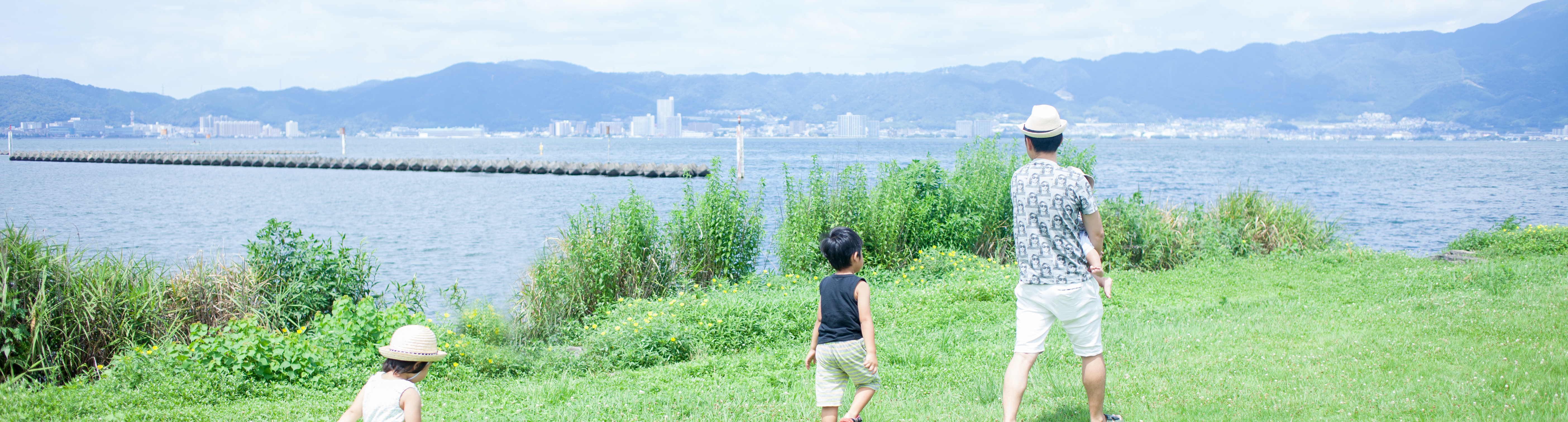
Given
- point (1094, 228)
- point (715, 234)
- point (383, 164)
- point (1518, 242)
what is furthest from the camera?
point (383, 164)

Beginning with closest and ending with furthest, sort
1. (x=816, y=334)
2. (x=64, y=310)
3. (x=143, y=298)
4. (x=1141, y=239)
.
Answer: (x=816, y=334), (x=64, y=310), (x=143, y=298), (x=1141, y=239)

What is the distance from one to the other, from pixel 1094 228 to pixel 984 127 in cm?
16297

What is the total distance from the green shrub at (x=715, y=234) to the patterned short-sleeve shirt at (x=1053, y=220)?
7963 mm

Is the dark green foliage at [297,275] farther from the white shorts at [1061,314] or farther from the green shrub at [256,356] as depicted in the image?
the white shorts at [1061,314]

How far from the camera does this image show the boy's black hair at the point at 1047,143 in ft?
13.7

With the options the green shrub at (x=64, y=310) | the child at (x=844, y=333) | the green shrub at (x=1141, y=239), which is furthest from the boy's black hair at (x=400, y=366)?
the green shrub at (x=1141, y=239)

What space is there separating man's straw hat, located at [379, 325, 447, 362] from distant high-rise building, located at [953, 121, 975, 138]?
164023 mm

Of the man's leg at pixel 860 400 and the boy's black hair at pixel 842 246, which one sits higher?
the boy's black hair at pixel 842 246

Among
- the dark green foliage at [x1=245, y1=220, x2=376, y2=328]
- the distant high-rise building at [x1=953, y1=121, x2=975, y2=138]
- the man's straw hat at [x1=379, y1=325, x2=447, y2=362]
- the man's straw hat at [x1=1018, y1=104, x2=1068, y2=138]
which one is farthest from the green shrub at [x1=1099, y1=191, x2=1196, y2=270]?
the distant high-rise building at [x1=953, y1=121, x2=975, y2=138]

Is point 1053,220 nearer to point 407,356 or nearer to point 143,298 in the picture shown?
point 407,356

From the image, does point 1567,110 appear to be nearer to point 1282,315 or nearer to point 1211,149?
point 1211,149

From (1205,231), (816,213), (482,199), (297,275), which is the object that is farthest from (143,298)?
(482,199)

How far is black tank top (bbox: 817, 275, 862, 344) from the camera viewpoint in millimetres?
4336

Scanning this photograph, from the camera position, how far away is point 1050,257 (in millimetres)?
4133
